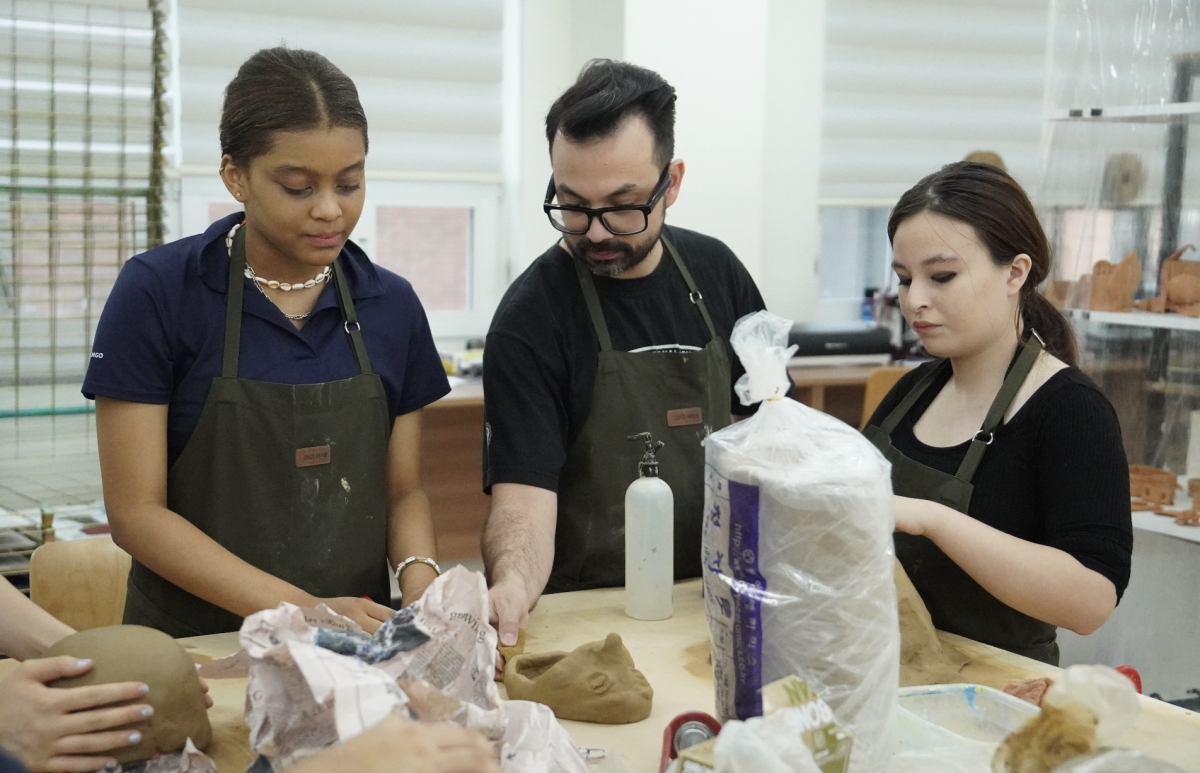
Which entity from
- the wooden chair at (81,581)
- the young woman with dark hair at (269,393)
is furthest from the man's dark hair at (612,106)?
the wooden chair at (81,581)

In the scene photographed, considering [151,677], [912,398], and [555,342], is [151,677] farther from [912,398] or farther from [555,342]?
[912,398]

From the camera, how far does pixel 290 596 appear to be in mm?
1493

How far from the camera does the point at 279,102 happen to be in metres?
1.52

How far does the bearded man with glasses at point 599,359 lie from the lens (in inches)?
70.5

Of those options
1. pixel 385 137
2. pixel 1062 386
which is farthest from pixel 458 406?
pixel 1062 386

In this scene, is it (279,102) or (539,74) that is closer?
(279,102)

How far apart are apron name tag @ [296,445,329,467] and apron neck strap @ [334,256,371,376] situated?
141 millimetres

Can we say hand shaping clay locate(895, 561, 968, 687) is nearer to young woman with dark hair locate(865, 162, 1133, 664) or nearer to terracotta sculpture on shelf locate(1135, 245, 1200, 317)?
young woman with dark hair locate(865, 162, 1133, 664)

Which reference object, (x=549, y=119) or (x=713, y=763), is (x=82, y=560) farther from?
(x=713, y=763)

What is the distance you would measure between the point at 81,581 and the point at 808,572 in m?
1.50

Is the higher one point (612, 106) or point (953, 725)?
point (612, 106)

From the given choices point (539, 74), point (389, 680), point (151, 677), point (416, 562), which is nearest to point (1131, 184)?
point (539, 74)

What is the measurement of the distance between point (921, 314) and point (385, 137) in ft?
8.72

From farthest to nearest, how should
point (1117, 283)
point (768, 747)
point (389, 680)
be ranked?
point (1117, 283)
point (389, 680)
point (768, 747)
